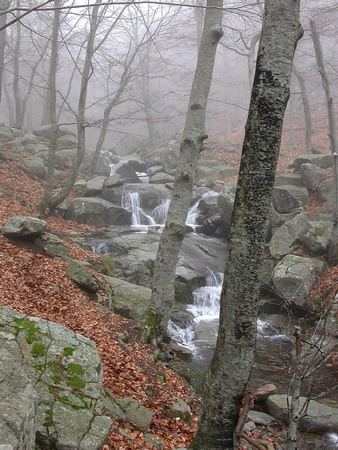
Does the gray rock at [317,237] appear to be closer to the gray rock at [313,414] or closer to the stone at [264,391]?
the stone at [264,391]

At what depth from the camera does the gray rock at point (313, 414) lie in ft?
20.9

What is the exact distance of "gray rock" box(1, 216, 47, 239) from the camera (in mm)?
8703

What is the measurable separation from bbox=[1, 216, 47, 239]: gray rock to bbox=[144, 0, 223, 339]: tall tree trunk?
362 centimetres

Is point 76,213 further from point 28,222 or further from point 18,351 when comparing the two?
point 18,351

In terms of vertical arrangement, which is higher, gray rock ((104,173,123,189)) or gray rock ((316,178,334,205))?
gray rock ((316,178,334,205))

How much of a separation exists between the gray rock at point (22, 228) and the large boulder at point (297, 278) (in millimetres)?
7245

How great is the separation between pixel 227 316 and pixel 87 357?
169cm

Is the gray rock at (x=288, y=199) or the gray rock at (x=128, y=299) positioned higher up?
the gray rock at (x=288, y=199)

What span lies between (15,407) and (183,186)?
5.26 meters

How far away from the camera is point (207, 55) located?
7254 mm

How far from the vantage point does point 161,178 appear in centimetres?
2200

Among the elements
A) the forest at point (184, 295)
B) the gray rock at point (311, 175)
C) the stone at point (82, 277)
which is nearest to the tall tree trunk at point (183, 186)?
the forest at point (184, 295)

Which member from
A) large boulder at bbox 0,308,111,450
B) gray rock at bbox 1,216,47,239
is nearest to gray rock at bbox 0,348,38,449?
large boulder at bbox 0,308,111,450

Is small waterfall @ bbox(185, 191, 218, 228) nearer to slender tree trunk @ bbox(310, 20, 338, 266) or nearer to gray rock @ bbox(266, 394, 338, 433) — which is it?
slender tree trunk @ bbox(310, 20, 338, 266)
